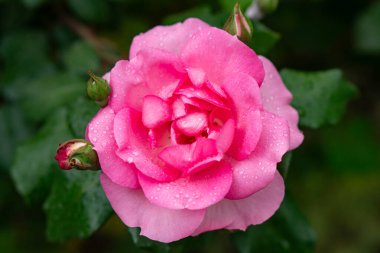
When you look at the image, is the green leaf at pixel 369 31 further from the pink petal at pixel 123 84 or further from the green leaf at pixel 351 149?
the pink petal at pixel 123 84

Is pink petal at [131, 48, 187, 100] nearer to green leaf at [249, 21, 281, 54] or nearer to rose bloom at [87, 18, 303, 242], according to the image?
rose bloom at [87, 18, 303, 242]

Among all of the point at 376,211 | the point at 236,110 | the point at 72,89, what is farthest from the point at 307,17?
the point at 236,110

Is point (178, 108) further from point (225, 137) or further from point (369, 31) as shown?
point (369, 31)

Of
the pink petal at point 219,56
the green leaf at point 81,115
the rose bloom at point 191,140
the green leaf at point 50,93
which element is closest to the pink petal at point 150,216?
the rose bloom at point 191,140

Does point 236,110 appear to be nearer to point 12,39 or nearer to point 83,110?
point 83,110

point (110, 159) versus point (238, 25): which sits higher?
point (238, 25)

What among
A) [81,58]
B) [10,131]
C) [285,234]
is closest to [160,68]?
[285,234]

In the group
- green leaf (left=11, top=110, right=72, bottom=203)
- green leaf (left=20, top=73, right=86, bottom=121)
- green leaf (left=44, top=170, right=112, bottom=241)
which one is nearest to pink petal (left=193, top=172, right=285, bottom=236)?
green leaf (left=44, top=170, right=112, bottom=241)
